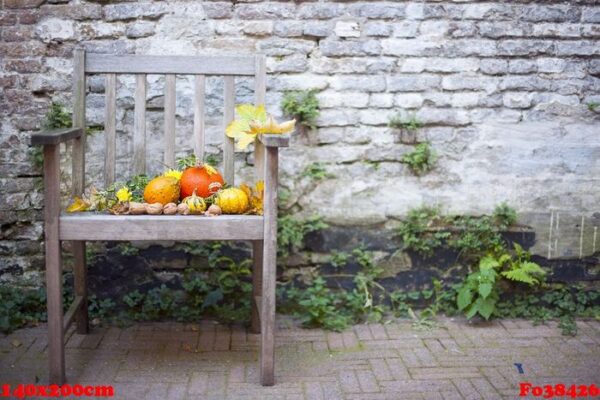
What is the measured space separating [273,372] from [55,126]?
5.74ft

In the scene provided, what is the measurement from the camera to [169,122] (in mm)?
3133

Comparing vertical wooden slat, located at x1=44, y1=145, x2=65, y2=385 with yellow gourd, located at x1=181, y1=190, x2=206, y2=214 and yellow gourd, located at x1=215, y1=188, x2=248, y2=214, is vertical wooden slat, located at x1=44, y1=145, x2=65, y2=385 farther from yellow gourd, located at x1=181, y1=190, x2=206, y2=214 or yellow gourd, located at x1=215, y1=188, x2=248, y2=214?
yellow gourd, located at x1=215, y1=188, x2=248, y2=214

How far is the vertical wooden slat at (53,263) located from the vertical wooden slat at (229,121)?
790 millimetres

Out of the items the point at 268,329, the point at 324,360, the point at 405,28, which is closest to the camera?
the point at 268,329

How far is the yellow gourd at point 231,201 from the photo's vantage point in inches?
109

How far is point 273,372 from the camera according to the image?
108 inches

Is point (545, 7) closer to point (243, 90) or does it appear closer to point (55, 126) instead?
point (243, 90)

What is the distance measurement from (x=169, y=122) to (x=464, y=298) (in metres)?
1.74

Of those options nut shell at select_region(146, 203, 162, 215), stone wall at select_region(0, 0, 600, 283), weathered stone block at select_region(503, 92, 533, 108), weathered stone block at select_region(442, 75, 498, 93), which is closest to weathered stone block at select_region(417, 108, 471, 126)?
stone wall at select_region(0, 0, 600, 283)

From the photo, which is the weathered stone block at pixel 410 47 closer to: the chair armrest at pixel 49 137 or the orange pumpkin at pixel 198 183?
the orange pumpkin at pixel 198 183

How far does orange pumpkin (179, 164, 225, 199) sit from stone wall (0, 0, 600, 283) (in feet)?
2.21

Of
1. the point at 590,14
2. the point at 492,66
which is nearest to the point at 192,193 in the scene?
the point at 492,66

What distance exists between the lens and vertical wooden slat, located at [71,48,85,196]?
3035 millimetres

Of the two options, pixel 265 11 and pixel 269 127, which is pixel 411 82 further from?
pixel 269 127
